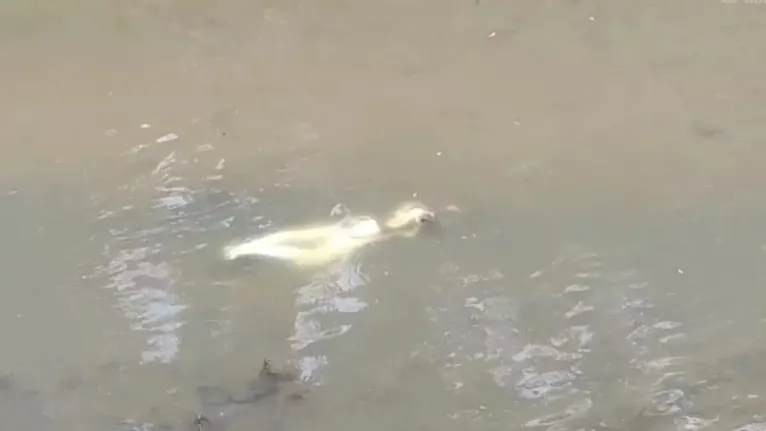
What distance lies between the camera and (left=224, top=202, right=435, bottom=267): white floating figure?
234cm

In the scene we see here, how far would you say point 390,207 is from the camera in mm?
2471

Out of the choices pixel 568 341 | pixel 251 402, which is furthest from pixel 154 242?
pixel 568 341

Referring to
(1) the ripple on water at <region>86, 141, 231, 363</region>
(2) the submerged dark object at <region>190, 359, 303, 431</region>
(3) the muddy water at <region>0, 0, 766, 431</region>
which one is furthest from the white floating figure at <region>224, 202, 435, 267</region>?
(2) the submerged dark object at <region>190, 359, 303, 431</region>

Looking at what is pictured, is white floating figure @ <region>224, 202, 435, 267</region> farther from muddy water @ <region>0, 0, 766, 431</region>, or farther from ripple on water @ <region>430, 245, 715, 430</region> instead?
ripple on water @ <region>430, 245, 715, 430</region>

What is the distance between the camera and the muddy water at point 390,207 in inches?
82.5

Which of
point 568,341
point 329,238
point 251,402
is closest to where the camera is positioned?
point 251,402

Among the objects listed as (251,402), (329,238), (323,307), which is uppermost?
(329,238)

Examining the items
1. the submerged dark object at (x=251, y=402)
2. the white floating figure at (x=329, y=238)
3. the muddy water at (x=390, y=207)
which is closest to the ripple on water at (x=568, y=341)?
the muddy water at (x=390, y=207)

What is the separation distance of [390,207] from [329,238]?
0.21m

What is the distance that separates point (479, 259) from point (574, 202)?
0.33 metres

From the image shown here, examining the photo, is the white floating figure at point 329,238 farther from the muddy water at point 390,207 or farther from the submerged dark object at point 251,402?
the submerged dark object at point 251,402

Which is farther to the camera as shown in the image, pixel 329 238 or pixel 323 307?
pixel 329 238

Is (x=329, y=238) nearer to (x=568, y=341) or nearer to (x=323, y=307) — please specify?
(x=323, y=307)

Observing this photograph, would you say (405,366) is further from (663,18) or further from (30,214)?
(663,18)
